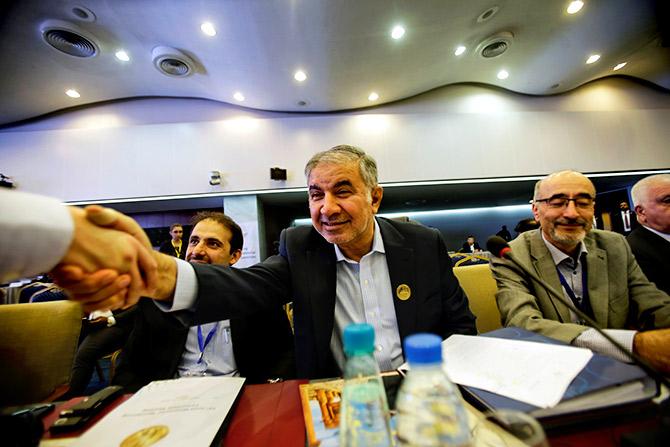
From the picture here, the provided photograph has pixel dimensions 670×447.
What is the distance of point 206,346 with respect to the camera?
51.6 inches

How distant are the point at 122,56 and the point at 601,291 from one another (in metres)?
6.05

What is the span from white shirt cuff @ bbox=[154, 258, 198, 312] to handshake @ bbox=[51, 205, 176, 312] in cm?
10

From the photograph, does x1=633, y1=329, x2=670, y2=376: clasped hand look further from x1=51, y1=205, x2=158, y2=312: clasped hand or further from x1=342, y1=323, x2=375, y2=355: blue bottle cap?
x1=51, y1=205, x2=158, y2=312: clasped hand

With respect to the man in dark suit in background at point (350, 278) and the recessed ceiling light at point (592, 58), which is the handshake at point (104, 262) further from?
the recessed ceiling light at point (592, 58)

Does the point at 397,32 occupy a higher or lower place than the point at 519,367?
higher

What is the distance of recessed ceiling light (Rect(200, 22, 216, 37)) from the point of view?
344 cm

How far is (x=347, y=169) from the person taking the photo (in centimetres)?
113

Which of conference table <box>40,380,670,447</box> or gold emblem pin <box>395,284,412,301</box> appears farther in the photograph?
gold emblem pin <box>395,284,412,301</box>

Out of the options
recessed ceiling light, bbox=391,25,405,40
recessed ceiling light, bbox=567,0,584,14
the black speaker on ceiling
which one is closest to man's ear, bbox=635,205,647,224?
recessed ceiling light, bbox=391,25,405,40

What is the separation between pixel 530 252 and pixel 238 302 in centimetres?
146

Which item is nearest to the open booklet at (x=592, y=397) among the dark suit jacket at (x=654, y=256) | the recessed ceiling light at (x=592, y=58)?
the dark suit jacket at (x=654, y=256)

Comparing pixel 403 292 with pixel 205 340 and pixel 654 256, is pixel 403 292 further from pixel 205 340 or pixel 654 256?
pixel 654 256

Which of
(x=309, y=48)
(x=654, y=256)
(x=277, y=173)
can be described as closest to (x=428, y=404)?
(x=654, y=256)

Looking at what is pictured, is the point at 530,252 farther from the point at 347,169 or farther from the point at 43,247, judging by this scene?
the point at 43,247
